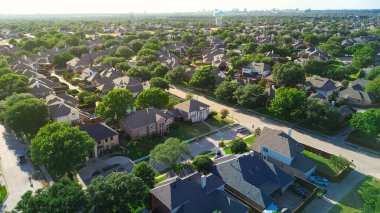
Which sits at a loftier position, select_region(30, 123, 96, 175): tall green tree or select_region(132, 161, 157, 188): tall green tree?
select_region(30, 123, 96, 175): tall green tree

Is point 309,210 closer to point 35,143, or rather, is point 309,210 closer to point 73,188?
point 73,188

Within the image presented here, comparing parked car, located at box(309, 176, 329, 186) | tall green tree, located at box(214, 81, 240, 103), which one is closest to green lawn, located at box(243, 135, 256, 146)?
parked car, located at box(309, 176, 329, 186)

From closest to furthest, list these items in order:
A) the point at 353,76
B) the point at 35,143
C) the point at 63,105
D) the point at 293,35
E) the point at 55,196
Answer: the point at 55,196 < the point at 35,143 < the point at 63,105 < the point at 353,76 < the point at 293,35

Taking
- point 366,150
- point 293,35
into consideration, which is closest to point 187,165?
point 366,150

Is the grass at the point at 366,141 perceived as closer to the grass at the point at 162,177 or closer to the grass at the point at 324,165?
the grass at the point at 324,165

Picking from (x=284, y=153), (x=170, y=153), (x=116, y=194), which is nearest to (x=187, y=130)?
(x=170, y=153)

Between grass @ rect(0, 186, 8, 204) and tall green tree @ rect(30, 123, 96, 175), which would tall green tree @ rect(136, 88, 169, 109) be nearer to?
tall green tree @ rect(30, 123, 96, 175)

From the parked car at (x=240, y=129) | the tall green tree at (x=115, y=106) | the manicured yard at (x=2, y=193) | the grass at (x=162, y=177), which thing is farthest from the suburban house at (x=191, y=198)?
the tall green tree at (x=115, y=106)
